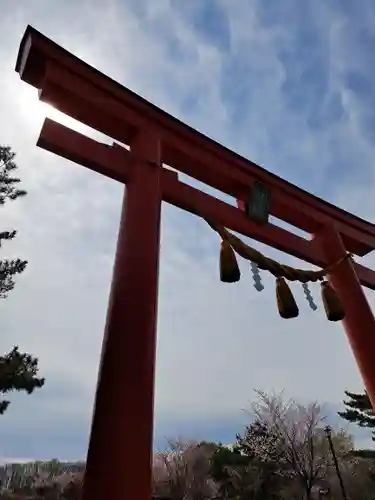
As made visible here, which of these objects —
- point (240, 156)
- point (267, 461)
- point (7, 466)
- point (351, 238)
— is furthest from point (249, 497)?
point (240, 156)

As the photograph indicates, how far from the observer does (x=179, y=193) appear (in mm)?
3234

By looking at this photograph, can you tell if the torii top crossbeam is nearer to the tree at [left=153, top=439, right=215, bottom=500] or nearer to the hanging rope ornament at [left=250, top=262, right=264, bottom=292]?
the hanging rope ornament at [left=250, top=262, right=264, bottom=292]

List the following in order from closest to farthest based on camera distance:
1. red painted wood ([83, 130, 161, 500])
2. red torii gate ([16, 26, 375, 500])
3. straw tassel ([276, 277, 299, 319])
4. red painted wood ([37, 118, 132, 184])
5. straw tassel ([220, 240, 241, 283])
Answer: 1. red painted wood ([83, 130, 161, 500])
2. red torii gate ([16, 26, 375, 500])
3. red painted wood ([37, 118, 132, 184])
4. straw tassel ([220, 240, 241, 283])
5. straw tassel ([276, 277, 299, 319])

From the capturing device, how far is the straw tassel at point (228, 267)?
9.82 ft

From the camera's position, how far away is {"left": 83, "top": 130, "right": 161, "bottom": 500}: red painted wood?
167cm

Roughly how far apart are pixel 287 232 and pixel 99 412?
2.69 metres

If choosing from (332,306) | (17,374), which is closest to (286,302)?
(332,306)

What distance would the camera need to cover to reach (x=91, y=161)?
9.15 ft

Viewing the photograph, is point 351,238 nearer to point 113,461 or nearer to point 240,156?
point 240,156

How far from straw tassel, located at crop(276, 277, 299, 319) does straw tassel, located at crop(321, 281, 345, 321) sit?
0.40 metres

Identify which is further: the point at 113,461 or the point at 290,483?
the point at 290,483

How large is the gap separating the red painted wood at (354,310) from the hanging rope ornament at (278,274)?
0.27 metres

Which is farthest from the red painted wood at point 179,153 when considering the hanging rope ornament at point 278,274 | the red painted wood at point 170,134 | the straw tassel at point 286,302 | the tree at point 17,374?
the tree at point 17,374

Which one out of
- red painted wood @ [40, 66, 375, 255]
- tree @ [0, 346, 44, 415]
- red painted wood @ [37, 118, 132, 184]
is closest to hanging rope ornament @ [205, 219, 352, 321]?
red painted wood @ [40, 66, 375, 255]
